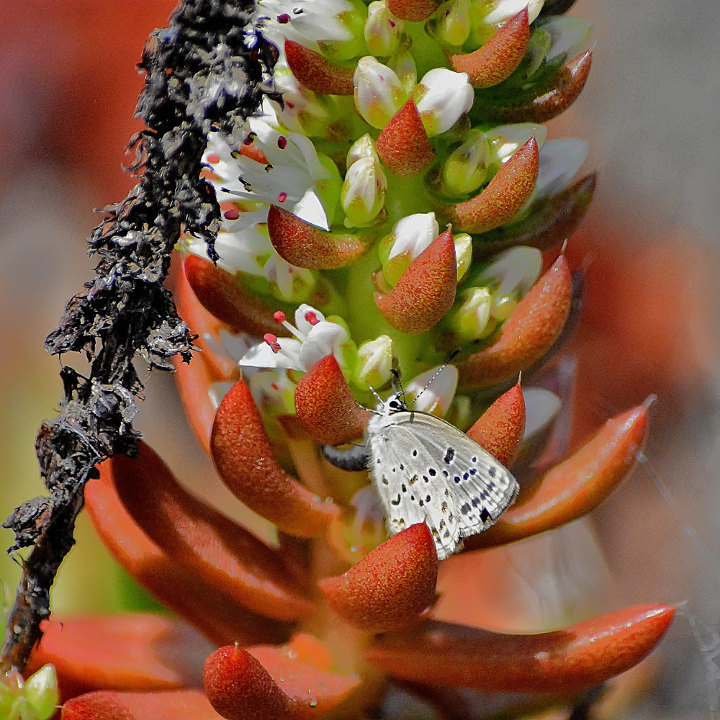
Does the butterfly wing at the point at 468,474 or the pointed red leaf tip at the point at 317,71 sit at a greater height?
the pointed red leaf tip at the point at 317,71

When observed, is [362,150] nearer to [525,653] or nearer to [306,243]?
[306,243]

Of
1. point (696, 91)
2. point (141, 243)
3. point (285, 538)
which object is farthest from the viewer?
point (696, 91)

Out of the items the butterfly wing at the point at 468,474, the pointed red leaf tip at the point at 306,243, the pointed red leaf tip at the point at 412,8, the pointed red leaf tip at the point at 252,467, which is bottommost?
the butterfly wing at the point at 468,474

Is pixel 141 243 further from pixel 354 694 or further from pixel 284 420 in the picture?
pixel 354 694

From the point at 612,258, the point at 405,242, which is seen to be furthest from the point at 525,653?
the point at 612,258

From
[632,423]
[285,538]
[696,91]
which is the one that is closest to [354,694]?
[285,538]

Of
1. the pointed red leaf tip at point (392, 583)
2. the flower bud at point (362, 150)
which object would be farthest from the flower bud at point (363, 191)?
the pointed red leaf tip at point (392, 583)

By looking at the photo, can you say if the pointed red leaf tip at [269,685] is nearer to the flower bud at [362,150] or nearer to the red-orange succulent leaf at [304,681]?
the red-orange succulent leaf at [304,681]

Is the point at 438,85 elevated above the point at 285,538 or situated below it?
above
